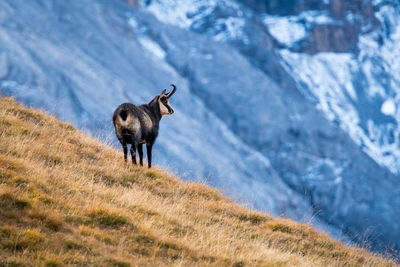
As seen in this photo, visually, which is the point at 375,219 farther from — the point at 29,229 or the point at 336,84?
the point at 29,229

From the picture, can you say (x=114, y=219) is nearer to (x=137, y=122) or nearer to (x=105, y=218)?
(x=105, y=218)

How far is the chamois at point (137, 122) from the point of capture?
1201 cm

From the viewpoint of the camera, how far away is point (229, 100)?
171 metres

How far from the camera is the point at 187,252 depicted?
762 centimetres

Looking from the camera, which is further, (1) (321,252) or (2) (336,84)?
(2) (336,84)

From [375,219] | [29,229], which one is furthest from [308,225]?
[375,219]

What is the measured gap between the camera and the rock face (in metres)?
118

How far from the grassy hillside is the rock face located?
89.2 m

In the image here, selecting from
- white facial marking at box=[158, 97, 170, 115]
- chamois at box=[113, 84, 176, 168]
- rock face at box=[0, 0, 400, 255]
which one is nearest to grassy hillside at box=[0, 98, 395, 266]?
chamois at box=[113, 84, 176, 168]

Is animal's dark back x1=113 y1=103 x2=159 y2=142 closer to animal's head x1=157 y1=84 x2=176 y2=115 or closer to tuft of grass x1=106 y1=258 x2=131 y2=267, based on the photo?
animal's head x1=157 y1=84 x2=176 y2=115

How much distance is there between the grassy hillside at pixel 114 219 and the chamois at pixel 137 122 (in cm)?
60

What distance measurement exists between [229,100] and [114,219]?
537 feet

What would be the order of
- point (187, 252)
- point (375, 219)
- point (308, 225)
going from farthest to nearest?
1. point (375, 219)
2. point (308, 225)
3. point (187, 252)

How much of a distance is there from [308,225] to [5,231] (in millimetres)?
7323
